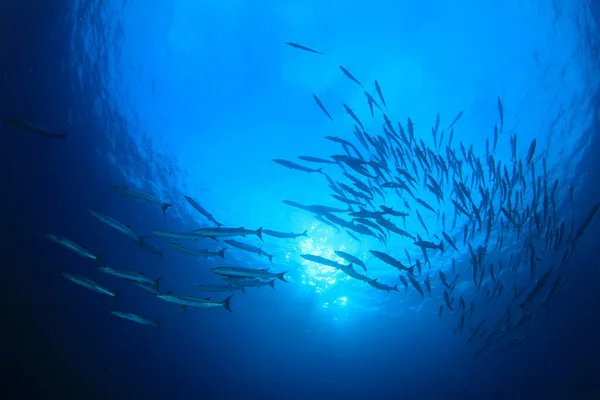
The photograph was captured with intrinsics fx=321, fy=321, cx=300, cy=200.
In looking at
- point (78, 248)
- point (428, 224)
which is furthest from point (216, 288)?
point (428, 224)

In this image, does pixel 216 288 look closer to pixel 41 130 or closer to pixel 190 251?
pixel 190 251

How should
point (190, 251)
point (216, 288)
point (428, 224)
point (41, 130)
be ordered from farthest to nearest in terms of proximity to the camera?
point (428, 224) < point (216, 288) < point (190, 251) < point (41, 130)

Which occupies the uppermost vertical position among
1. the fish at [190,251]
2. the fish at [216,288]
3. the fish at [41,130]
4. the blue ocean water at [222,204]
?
the blue ocean water at [222,204]

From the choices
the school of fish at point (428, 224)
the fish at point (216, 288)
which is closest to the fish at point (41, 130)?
the school of fish at point (428, 224)

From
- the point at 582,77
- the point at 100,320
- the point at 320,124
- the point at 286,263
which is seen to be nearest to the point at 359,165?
the point at 320,124

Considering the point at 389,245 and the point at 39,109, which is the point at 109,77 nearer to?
the point at 39,109

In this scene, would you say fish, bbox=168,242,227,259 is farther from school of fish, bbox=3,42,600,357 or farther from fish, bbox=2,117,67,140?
fish, bbox=2,117,67,140

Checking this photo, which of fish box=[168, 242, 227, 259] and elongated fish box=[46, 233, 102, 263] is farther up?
elongated fish box=[46, 233, 102, 263]

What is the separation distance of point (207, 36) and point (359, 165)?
7.73 metres

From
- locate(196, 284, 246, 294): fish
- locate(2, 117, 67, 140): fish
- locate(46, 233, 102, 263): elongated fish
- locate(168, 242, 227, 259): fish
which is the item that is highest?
locate(2, 117, 67, 140): fish

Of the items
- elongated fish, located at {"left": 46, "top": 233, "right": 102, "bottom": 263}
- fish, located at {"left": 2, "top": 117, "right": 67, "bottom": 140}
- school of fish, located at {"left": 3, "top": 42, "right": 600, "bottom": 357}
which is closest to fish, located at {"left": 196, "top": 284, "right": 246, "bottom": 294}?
school of fish, located at {"left": 3, "top": 42, "right": 600, "bottom": 357}

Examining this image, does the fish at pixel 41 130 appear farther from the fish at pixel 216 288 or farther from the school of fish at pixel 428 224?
the fish at pixel 216 288

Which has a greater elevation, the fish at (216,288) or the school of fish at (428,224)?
the school of fish at (428,224)

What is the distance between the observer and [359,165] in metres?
8.73
